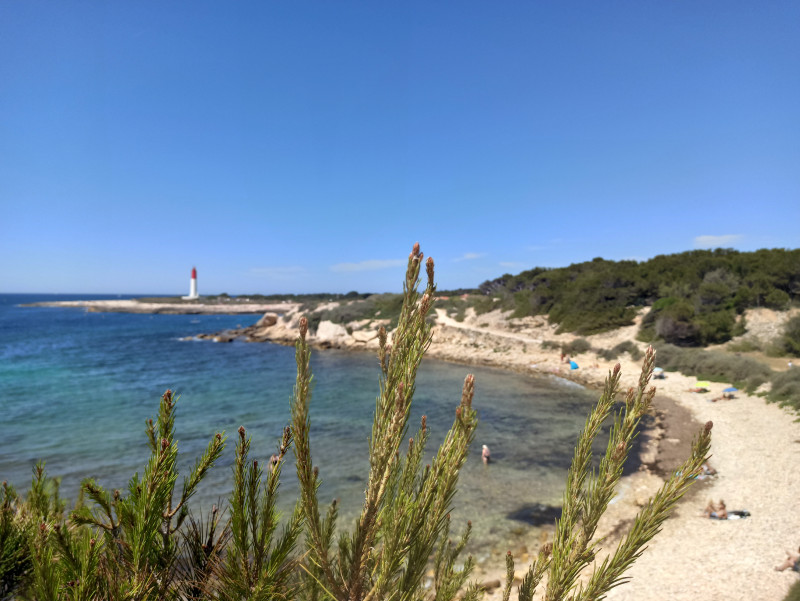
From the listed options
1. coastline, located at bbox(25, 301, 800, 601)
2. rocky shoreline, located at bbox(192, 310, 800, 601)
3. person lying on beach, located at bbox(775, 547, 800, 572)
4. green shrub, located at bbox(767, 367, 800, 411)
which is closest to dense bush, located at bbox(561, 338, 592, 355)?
rocky shoreline, located at bbox(192, 310, 800, 601)

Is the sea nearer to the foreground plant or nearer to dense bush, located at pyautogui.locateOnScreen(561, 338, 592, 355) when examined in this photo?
the foreground plant

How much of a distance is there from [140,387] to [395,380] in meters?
30.7

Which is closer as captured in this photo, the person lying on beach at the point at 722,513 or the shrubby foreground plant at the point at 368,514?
the shrubby foreground plant at the point at 368,514

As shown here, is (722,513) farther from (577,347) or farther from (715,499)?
(577,347)

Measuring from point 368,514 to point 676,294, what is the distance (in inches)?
1624

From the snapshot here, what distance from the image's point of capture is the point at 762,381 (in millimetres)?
20594

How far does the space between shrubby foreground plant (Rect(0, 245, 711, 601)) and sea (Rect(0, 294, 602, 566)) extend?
587 millimetres

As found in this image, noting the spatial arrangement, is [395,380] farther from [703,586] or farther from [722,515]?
[722,515]

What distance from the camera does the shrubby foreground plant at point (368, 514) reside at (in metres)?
1.67

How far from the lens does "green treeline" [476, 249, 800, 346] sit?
30.2m

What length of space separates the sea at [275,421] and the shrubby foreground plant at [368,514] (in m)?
0.59

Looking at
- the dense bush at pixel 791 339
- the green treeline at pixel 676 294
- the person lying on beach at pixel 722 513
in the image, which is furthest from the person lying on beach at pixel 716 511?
the green treeline at pixel 676 294

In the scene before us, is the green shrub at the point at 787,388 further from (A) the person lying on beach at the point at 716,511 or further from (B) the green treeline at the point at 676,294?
(B) the green treeline at the point at 676,294

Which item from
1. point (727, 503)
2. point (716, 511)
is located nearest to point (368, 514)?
point (716, 511)
